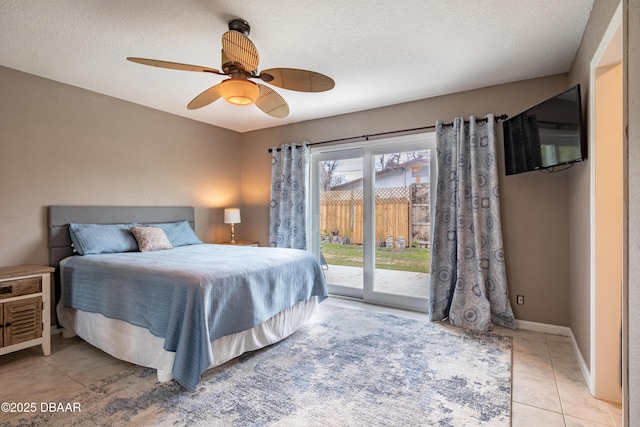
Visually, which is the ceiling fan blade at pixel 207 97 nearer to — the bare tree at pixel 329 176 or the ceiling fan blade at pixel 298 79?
the ceiling fan blade at pixel 298 79

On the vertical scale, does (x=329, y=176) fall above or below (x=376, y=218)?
above

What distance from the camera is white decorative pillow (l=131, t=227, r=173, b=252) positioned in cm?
341

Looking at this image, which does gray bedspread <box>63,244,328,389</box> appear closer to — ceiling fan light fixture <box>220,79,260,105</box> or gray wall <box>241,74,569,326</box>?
ceiling fan light fixture <box>220,79,260,105</box>

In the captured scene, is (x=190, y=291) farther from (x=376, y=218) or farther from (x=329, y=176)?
(x=329, y=176)

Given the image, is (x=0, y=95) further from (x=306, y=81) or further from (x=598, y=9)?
(x=598, y=9)

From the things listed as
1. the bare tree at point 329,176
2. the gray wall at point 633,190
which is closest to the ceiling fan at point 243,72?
the gray wall at point 633,190

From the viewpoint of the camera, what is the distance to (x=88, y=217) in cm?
336

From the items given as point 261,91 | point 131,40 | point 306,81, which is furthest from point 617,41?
point 131,40

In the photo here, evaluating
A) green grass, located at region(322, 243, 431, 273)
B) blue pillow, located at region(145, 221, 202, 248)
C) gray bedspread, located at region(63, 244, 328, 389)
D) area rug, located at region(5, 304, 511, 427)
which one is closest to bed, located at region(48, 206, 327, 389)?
gray bedspread, located at region(63, 244, 328, 389)

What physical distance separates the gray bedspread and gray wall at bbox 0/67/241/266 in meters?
0.65

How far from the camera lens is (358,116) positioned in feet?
13.8

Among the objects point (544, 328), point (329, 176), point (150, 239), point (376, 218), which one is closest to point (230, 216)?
point (150, 239)

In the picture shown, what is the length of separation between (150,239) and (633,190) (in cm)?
383

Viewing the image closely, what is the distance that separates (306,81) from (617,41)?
1.73 m
